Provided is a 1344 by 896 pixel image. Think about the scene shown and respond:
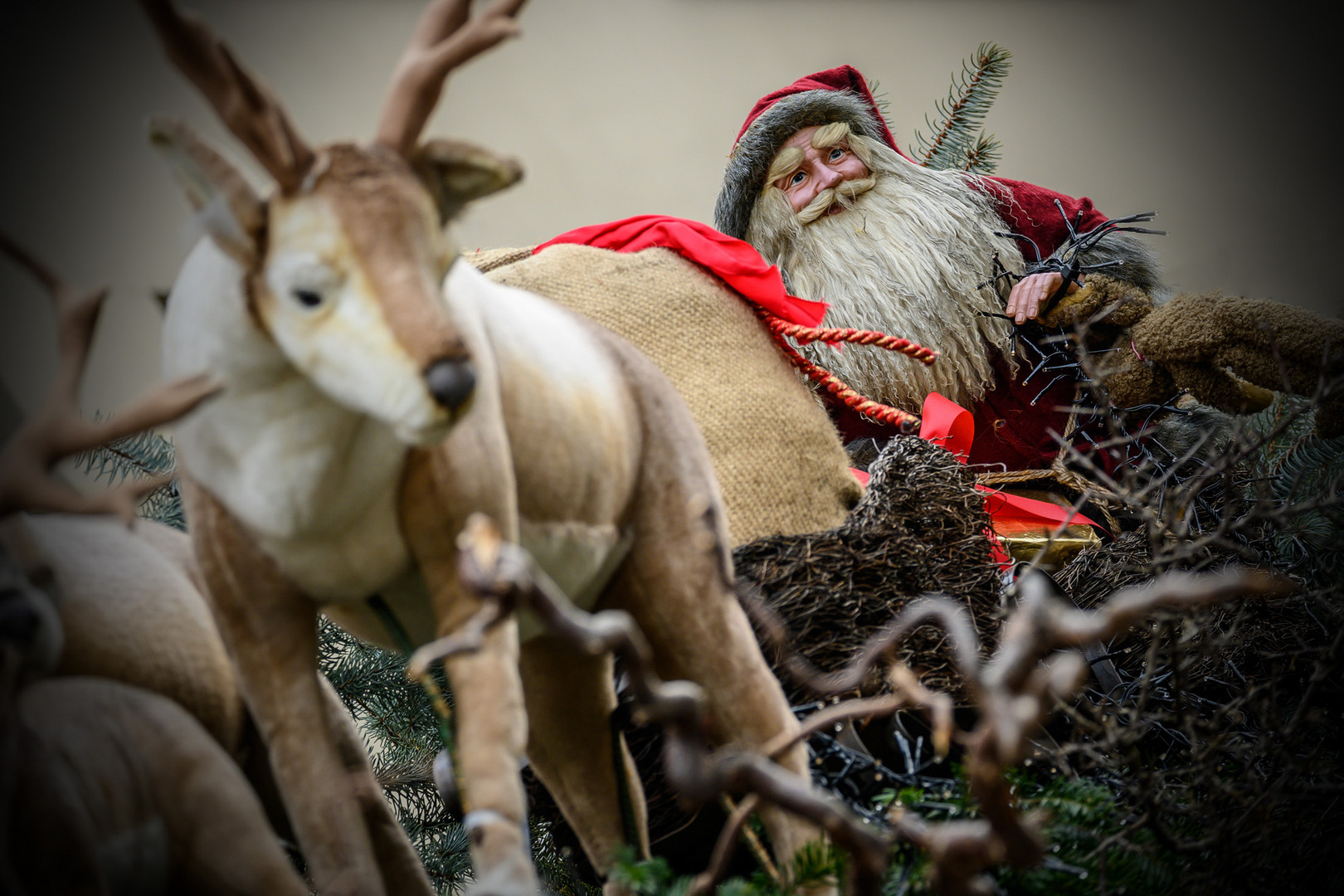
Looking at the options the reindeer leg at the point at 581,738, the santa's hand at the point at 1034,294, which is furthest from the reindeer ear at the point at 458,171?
the santa's hand at the point at 1034,294

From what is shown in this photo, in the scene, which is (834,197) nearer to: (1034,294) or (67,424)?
(1034,294)

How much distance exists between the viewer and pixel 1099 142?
2.03 meters

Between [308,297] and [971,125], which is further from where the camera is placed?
[971,125]

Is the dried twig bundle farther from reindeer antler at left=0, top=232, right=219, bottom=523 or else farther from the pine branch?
the pine branch

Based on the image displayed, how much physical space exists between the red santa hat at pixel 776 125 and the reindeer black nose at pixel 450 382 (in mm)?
1035

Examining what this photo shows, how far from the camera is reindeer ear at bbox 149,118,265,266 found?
0.37 metres

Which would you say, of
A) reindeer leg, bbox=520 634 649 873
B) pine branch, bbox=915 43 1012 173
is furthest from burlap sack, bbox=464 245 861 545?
pine branch, bbox=915 43 1012 173

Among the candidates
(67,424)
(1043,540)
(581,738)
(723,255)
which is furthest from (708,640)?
(1043,540)

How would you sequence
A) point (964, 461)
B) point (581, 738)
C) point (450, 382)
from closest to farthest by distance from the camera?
point (450, 382) → point (581, 738) → point (964, 461)

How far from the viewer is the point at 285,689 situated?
1.46 ft

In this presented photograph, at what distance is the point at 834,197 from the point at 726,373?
1.89 feet

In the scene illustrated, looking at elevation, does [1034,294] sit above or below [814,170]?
below

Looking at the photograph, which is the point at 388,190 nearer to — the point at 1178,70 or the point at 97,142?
the point at 97,142

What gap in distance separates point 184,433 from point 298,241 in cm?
12
